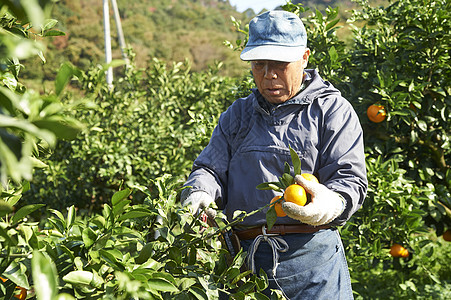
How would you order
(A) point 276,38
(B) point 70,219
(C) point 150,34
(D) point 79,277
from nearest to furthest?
(D) point 79,277 < (B) point 70,219 < (A) point 276,38 < (C) point 150,34

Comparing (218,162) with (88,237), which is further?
(218,162)

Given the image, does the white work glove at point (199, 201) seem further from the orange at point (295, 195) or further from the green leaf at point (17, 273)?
the green leaf at point (17, 273)

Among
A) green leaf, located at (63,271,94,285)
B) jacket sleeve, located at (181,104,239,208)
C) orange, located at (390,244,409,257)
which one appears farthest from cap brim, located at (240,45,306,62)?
orange, located at (390,244,409,257)

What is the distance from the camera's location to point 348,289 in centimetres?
189

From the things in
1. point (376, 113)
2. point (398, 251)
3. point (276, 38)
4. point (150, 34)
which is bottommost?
point (150, 34)

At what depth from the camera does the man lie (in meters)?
1.76

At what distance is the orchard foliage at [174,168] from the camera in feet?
2.85

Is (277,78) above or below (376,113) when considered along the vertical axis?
above

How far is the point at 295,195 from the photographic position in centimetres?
140

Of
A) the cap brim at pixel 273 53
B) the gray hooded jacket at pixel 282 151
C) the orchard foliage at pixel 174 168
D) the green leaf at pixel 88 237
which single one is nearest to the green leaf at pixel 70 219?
the orchard foliage at pixel 174 168

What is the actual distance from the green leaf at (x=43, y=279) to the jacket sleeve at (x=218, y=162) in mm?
1141

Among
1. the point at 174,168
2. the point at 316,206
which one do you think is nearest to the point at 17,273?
the point at 316,206

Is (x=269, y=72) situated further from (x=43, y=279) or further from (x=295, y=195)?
(x=43, y=279)

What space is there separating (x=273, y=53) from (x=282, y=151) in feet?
1.15
